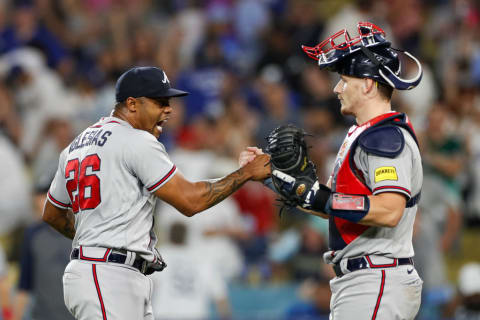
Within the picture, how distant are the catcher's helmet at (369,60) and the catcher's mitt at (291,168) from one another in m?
0.49

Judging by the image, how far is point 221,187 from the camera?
5199mm

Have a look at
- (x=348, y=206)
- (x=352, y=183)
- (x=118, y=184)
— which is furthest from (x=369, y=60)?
(x=118, y=184)

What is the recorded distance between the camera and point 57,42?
1320cm

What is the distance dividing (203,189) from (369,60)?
1247 millimetres

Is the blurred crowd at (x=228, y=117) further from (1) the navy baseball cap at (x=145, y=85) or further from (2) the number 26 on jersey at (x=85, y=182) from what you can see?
(1) the navy baseball cap at (x=145, y=85)

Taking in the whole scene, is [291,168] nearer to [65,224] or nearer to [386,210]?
[386,210]

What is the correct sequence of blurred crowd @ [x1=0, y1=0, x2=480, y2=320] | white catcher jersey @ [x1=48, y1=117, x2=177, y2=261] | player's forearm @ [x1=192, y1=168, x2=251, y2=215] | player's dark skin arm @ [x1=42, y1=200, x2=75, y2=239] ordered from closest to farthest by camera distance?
white catcher jersey @ [x1=48, y1=117, x2=177, y2=261] → player's forearm @ [x1=192, y1=168, x2=251, y2=215] → player's dark skin arm @ [x1=42, y1=200, x2=75, y2=239] → blurred crowd @ [x1=0, y1=0, x2=480, y2=320]

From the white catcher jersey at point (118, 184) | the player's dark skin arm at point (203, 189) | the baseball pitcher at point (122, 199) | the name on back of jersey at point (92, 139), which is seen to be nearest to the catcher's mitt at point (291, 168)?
the player's dark skin arm at point (203, 189)

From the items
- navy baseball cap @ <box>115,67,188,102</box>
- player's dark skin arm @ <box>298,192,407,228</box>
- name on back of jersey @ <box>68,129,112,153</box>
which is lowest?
player's dark skin arm @ <box>298,192,407,228</box>

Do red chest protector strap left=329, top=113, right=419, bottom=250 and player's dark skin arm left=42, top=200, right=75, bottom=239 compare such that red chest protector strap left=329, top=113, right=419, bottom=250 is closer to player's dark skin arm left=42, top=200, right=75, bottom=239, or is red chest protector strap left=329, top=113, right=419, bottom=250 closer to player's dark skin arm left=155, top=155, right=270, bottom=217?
player's dark skin arm left=155, top=155, right=270, bottom=217

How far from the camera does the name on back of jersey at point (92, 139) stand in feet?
16.6

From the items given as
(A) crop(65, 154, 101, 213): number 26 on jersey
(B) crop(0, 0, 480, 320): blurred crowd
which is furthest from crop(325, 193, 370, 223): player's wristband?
(B) crop(0, 0, 480, 320): blurred crowd

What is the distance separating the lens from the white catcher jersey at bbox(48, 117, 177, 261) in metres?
4.96

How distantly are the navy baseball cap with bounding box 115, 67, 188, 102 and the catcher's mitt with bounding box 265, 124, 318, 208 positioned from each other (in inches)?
26.8
